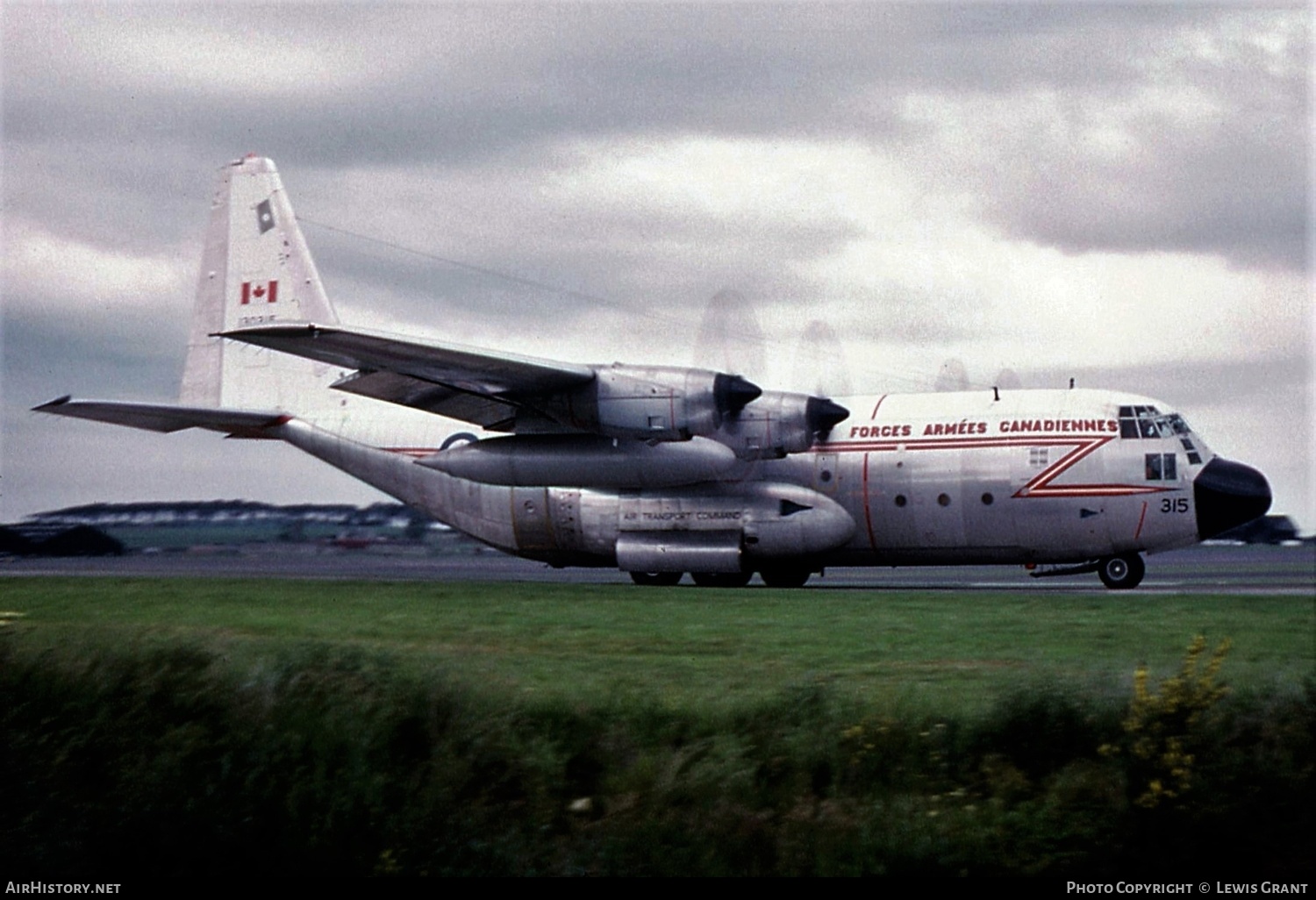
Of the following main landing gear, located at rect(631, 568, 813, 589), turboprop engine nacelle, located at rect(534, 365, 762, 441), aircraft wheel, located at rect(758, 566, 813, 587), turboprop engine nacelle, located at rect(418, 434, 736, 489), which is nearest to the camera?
turboprop engine nacelle, located at rect(534, 365, 762, 441)

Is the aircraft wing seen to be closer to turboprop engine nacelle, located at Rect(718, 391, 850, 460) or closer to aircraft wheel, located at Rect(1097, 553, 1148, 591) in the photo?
turboprop engine nacelle, located at Rect(718, 391, 850, 460)

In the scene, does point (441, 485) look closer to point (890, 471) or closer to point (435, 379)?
point (435, 379)

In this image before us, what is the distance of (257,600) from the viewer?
23016 millimetres

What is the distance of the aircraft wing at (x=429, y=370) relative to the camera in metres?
27.4

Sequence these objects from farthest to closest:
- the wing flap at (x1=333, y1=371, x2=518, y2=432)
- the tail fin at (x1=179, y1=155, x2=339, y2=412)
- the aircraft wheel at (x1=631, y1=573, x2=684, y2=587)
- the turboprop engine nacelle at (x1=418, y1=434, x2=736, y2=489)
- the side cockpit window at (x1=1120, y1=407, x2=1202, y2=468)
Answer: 1. the tail fin at (x1=179, y1=155, x2=339, y2=412)
2. the aircraft wheel at (x1=631, y1=573, x2=684, y2=587)
3. the wing flap at (x1=333, y1=371, x2=518, y2=432)
4. the turboprop engine nacelle at (x1=418, y1=434, x2=736, y2=489)
5. the side cockpit window at (x1=1120, y1=407, x2=1202, y2=468)

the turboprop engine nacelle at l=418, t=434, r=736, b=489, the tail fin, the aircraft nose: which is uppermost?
the tail fin

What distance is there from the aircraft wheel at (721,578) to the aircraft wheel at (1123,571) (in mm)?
7755

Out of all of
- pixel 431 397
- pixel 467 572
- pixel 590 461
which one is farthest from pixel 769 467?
pixel 467 572

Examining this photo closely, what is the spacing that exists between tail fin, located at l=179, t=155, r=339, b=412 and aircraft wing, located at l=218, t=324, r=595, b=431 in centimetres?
508

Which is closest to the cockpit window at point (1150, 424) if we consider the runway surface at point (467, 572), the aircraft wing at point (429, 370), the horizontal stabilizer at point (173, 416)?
the runway surface at point (467, 572)

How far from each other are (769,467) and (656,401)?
404 centimetres

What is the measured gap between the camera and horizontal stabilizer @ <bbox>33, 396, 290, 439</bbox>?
109ft

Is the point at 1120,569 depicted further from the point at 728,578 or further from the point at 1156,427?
the point at 728,578

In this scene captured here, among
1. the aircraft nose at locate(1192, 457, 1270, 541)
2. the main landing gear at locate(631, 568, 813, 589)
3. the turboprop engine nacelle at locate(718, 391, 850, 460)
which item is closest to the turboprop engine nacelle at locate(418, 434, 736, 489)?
the turboprop engine nacelle at locate(718, 391, 850, 460)
